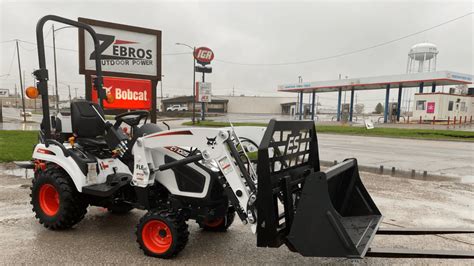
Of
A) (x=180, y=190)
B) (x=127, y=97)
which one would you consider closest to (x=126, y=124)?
(x=180, y=190)

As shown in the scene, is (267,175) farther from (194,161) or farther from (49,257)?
(49,257)

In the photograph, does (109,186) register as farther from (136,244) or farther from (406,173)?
(406,173)

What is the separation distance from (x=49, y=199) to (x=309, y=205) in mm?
3305

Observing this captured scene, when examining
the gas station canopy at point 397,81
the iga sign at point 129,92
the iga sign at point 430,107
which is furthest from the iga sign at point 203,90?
the iga sign at point 129,92

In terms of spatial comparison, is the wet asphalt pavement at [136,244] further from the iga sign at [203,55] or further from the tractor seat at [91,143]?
the iga sign at [203,55]

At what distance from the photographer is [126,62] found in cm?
891

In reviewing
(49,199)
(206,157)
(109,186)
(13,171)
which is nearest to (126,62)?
(13,171)

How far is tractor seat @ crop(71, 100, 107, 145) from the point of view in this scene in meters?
4.16

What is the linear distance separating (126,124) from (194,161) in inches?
45.9

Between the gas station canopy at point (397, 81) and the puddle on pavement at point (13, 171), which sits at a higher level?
the gas station canopy at point (397, 81)

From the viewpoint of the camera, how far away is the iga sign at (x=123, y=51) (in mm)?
8305

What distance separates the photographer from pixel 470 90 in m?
39.9

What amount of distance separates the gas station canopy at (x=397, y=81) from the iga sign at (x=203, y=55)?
14.0 metres

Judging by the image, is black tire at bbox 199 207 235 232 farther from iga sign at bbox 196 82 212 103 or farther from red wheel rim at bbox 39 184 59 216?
iga sign at bbox 196 82 212 103
